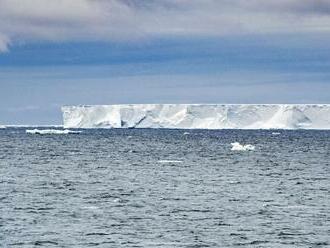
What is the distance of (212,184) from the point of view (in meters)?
50.7

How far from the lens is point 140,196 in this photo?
42.5m

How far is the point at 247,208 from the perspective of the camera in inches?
1479

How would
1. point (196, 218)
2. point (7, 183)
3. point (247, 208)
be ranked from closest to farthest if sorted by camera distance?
1. point (196, 218)
2. point (247, 208)
3. point (7, 183)

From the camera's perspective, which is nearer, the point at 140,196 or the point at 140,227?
the point at 140,227

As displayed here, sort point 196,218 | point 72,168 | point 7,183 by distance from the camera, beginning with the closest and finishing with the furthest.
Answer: point 196,218, point 7,183, point 72,168

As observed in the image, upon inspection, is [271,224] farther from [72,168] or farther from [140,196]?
[72,168]

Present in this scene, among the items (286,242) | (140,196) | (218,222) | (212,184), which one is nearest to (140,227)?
(218,222)

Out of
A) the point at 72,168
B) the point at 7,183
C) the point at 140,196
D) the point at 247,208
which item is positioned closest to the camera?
the point at 247,208

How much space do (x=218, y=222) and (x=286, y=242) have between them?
4.77 meters

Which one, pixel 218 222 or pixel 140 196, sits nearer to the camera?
pixel 218 222

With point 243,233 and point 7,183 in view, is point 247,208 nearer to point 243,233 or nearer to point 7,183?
point 243,233

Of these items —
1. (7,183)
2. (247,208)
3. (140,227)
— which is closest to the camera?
(140,227)

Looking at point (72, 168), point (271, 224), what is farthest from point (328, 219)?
point (72, 168)

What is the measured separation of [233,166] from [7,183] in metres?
25.0
